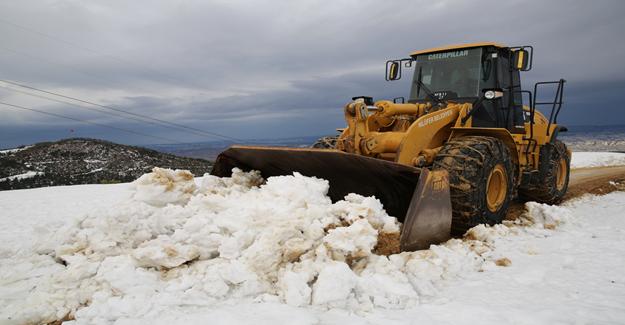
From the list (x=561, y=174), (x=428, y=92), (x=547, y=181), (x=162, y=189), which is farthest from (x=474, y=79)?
(x=162, y=189)

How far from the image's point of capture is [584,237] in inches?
206

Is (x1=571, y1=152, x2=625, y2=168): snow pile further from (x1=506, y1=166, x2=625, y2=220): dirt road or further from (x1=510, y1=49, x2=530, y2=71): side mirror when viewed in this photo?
(x1=510, y1=49, x2=530, y2=71): side mirror

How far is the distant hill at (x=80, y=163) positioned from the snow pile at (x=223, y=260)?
36.8 feet

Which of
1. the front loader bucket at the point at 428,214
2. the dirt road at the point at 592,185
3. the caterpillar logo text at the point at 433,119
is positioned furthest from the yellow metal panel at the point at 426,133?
the dirt road at the point at 592,185

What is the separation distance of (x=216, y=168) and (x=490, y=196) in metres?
3.72

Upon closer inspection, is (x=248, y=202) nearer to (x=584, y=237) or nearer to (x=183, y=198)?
(x=183, y=198)

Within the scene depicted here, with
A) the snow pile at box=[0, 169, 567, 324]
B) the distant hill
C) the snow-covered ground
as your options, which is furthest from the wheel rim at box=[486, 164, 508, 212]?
the distant hill

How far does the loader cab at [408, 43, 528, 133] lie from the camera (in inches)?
249

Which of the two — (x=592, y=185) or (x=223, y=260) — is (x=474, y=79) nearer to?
(x=223, y=260)

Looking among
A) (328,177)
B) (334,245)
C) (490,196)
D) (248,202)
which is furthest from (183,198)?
(490,196)

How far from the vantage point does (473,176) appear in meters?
4.88

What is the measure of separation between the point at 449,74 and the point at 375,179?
281 cm

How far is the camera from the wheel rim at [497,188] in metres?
5.52

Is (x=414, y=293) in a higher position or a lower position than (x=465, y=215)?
lower
